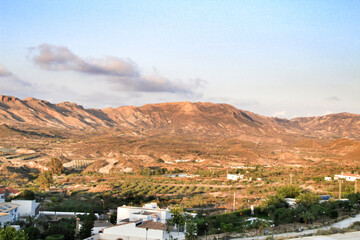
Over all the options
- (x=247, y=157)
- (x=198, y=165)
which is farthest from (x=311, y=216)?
(x=247, y=157)

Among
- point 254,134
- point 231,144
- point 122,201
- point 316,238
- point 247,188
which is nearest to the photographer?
point 316,238

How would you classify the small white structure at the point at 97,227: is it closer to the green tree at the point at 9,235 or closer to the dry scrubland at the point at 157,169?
the green tree at the point at 9,235

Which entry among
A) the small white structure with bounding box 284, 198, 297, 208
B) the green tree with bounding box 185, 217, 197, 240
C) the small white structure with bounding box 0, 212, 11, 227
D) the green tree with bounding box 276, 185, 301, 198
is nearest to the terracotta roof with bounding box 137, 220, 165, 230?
A: the green tree with bounding box 185, 217, 197, 240

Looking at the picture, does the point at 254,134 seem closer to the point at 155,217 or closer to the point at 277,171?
the point at 277,171

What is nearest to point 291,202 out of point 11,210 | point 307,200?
point 307,200

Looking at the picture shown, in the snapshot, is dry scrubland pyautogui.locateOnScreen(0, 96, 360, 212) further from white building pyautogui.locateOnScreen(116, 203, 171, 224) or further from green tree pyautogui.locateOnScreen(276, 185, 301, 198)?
white building pyautogui.locateOnScreen(116, 203, 171, 224)

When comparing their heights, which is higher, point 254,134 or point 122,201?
point 254,134

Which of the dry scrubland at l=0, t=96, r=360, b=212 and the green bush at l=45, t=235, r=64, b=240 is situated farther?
the dry scrubland at l=0, t=96, r=360, b=212
